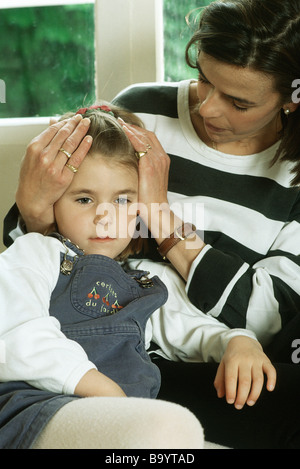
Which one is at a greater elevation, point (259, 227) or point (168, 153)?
point (168, 153)

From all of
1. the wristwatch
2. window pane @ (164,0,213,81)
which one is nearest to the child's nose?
the wristwatch

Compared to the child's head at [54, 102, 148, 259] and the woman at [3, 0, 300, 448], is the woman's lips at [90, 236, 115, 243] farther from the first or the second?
the woman at [3, 0, 300, 448]

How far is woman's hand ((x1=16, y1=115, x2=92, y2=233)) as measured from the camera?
1195 mm

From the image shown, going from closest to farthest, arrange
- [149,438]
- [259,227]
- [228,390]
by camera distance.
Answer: [149,438], [228,390], [259,227]

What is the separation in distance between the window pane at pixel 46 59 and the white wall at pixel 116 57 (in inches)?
2.4

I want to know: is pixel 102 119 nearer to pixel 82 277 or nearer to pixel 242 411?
pixel 82 277

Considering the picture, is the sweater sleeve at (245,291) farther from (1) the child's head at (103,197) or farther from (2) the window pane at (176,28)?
(2) the window pane at (176,28)

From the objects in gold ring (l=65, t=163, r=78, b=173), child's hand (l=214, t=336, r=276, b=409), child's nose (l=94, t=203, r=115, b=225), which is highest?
gold ring (l=65, t=163, r=78, b=173)

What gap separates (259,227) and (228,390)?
0.44 metres

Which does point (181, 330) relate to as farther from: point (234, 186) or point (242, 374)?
point (234, 186)

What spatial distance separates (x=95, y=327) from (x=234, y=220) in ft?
1.48

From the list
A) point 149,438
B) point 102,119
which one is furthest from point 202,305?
point 149,438

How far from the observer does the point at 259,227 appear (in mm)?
1369

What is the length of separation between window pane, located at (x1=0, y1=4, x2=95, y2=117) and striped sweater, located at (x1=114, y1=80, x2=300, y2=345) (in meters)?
0.54
